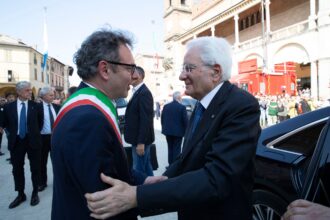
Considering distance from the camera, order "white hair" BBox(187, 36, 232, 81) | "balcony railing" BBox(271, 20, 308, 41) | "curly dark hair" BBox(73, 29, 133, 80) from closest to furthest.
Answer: "curly dark hair" BBox(73, 29, 133, 80), "white hair" BBox(187, 36, 232, 81), "balcony railing" BBox(271, 20, 308, 41)

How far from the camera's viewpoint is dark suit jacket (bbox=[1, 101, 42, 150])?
5.01 m

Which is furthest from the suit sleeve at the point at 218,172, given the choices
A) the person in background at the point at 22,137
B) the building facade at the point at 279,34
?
the building facade at the point at 279,34

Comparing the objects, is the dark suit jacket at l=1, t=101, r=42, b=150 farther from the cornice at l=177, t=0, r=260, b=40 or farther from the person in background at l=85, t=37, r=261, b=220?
the cornice at l=177, t=0, r=260, b=40

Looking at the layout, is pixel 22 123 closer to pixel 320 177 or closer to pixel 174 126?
pixel 174 126

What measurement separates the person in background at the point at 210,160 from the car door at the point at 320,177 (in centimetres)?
37

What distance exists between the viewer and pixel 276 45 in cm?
2500

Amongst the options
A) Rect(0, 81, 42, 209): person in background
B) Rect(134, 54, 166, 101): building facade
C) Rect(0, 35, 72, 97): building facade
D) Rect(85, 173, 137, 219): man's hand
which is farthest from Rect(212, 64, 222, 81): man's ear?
Rect(134, 54, 166, 101): building facade

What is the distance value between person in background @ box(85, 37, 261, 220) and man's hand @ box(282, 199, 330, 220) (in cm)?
30

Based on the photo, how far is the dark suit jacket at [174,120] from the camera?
261 inches

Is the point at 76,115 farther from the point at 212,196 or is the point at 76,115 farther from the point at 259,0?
the point at 259,0

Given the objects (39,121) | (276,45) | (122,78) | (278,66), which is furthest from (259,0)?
(122,78)

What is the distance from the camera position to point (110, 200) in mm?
1289

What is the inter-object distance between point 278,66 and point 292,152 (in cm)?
1592

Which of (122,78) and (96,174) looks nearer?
(96,174)
